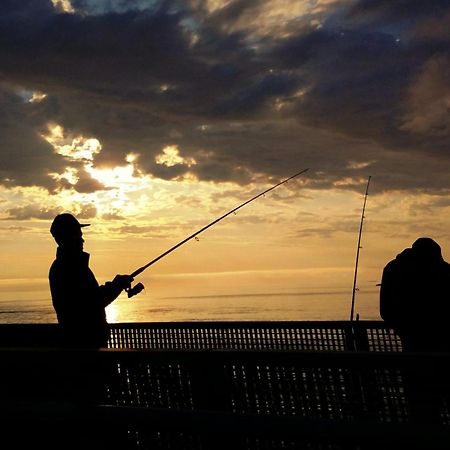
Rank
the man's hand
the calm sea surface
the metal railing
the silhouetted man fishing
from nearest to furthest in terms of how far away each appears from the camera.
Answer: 1. the silhouetted man fishing
2. the man's hand
3. the metal railing
4. the calm sea surface

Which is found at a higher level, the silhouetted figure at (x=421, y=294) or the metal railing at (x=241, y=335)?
the silhouetted figure at (x=421, y=294)

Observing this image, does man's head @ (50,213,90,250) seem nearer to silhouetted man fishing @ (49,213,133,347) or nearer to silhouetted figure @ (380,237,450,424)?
silhouetted man fishing @ (49,213,133,347)

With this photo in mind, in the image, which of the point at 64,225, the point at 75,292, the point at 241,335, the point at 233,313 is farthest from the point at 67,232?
the point at 233,313

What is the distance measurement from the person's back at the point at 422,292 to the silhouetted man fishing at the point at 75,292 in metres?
2.28

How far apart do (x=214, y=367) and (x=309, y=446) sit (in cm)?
59

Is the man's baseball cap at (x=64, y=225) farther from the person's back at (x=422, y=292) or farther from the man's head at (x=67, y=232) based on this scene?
the person's back at (x=422, y=292)

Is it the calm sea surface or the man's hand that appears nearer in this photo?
the man's hand

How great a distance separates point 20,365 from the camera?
12.8 feet

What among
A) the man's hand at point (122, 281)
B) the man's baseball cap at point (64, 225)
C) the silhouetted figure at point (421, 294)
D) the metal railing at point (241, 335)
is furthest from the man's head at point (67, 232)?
the metal railing at point (241, 335)

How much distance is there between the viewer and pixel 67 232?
17.1 ft

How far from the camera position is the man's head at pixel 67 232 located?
17.1 ft

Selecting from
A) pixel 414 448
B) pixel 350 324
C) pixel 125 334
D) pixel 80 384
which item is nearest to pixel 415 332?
pixel 350 324

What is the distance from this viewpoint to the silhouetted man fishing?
5156 millimetres

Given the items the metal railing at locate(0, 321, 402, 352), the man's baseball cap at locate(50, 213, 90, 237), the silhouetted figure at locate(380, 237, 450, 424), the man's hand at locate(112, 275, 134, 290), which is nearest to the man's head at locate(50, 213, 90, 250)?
the man's baseball cap at locate(50, 213, 90, 237)
